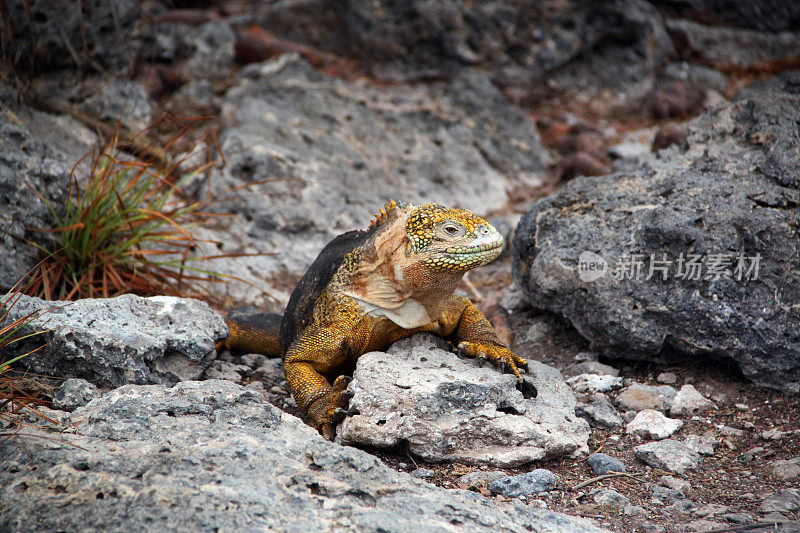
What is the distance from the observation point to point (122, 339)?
3564 millimetres

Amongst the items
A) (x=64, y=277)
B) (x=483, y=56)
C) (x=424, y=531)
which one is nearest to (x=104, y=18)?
(x=64, y=277)

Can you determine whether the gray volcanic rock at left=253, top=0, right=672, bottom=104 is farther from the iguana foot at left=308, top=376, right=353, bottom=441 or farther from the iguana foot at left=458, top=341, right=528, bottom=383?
the iguana foot at left=308, top=376, right=353, bottom=441

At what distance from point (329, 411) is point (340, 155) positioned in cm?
415

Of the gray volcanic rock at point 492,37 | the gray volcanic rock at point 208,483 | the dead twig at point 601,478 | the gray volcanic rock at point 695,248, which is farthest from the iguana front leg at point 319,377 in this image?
the gray volcanic rock at point 492,37

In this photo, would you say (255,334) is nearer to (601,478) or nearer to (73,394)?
(73,394)

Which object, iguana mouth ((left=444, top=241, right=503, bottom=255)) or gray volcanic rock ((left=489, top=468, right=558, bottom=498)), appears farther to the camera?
iguana mouth ((left=444, top=241, right=503, bottom=255))

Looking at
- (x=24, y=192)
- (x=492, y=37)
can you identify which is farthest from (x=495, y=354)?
(x=492, y=37)

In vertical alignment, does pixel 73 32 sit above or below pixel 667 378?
above

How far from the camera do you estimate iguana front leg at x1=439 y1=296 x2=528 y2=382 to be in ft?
12.4

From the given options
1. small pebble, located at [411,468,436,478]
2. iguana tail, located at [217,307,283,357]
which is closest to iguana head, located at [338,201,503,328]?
small pebble, located at [411,468,436,478]

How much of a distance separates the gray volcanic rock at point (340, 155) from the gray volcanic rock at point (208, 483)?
270 cm

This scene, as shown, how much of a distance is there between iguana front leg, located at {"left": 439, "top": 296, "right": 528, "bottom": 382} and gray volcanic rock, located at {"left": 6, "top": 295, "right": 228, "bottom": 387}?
55.8 inches

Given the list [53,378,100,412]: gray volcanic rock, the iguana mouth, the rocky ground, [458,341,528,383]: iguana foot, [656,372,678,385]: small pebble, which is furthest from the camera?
[656,372,678,385]: small pebble

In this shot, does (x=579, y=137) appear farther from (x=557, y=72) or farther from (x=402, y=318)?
(x=402, y=318)
